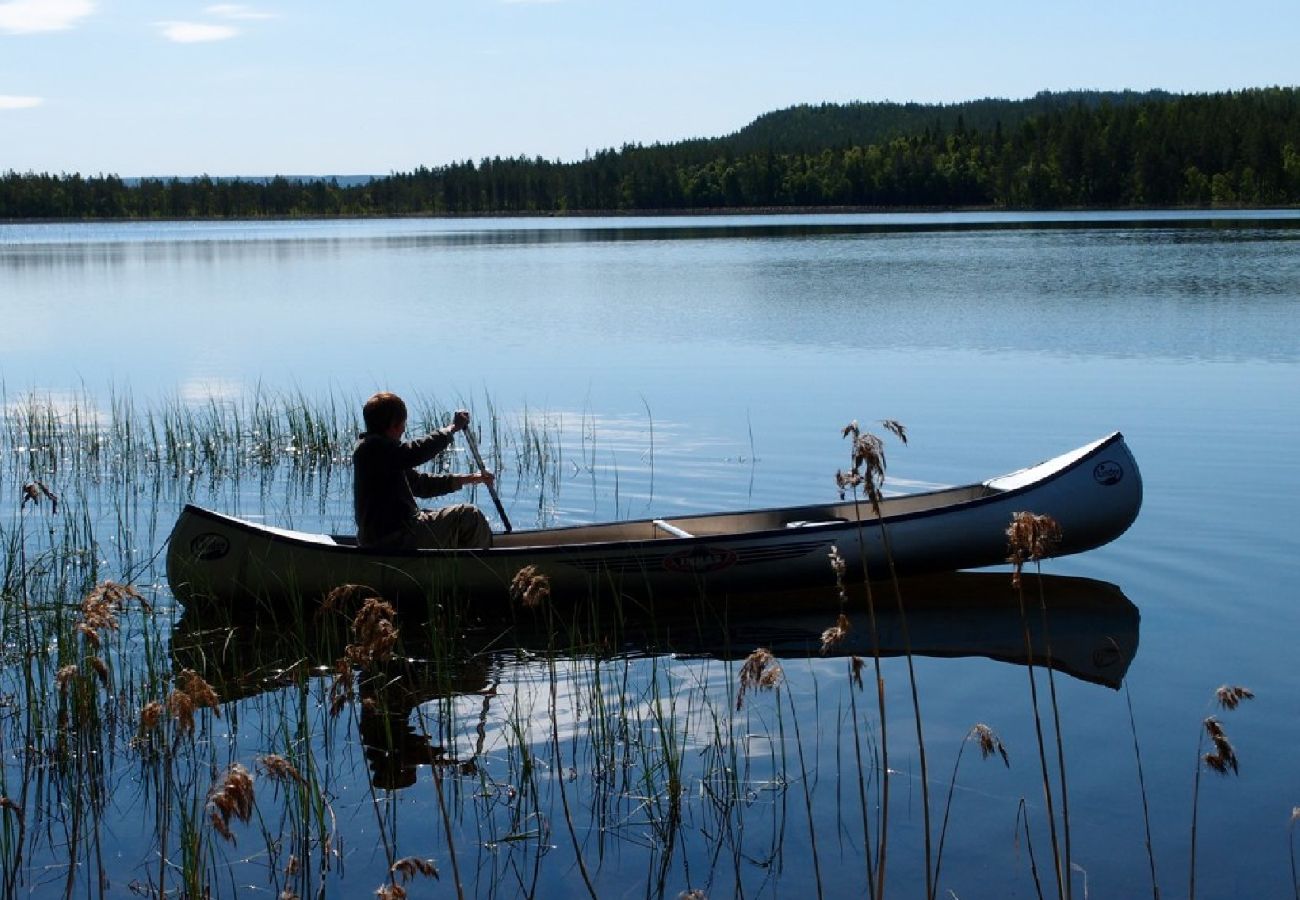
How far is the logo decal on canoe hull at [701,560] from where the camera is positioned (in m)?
8.73

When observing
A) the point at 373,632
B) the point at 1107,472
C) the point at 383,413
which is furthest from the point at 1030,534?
the point at 1107,472

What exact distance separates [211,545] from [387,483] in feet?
3.49

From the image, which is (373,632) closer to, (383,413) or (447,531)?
(383,413)

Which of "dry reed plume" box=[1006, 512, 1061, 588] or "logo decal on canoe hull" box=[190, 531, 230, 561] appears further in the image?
"logo decal on canoe hull" box=[190, 531, 230, 561]

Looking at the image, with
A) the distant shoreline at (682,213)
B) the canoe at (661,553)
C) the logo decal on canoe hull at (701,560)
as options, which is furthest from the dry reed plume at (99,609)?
the distant shoreline at (682,213)

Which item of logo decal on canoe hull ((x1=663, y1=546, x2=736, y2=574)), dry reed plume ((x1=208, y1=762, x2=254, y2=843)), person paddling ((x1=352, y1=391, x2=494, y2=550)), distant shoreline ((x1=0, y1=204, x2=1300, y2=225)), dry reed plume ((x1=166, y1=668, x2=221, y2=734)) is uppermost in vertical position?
distant shoreline ((x1=0, y1=204, x2=1300, y2=225))

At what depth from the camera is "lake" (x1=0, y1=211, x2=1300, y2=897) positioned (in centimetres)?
545

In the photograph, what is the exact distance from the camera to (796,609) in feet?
29.9

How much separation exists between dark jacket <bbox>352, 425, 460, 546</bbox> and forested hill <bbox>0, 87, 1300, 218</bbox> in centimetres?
9841

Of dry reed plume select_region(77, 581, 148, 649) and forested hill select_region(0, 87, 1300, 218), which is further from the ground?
forested hill select_region(0, 87, 1300, 218)

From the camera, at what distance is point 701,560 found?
28.8ft

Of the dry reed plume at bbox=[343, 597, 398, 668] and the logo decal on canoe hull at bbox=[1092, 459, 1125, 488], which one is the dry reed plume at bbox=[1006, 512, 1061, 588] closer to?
the dry reed plume at bbox=[343, 597, 398, 668]

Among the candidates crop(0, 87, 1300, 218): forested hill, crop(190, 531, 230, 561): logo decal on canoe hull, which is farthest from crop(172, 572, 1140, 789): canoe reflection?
crop(0, 87, 1300, 218): forested hill

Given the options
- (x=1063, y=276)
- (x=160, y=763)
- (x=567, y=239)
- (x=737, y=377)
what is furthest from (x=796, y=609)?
(x=567, y=239)
